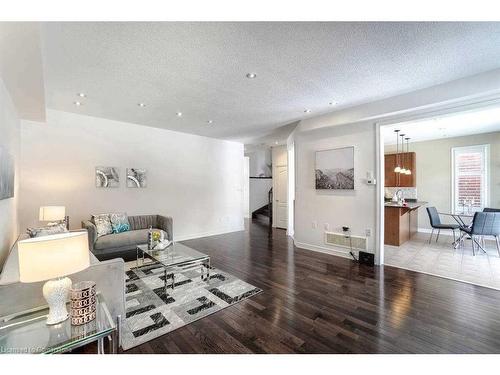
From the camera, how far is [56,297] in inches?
58.9

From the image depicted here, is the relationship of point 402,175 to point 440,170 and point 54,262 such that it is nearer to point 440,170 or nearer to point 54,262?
point 440,170

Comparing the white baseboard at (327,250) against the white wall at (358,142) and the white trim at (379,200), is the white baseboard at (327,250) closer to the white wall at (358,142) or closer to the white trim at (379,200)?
the white wall at (358,142)

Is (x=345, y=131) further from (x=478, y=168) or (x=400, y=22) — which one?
(x=478, y=168)

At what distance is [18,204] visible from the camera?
366 centimetres

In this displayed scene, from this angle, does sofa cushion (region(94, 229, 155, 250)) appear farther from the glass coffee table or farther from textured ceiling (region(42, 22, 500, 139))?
textured ceiling (region(42, 22, 500, 139))

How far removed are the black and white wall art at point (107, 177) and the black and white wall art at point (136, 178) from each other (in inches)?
8.3

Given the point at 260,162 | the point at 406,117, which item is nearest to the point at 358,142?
the point at 406,117

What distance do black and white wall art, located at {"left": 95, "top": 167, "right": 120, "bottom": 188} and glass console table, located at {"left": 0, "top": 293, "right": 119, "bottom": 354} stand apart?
134 inches

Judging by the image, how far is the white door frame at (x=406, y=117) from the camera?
2984 mm

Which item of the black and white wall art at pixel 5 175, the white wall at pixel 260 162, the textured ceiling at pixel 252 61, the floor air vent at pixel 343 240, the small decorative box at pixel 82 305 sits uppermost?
the textured ceiling at pixel 252 61

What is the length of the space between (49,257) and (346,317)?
253 centimetres

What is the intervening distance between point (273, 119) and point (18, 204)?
469 centimetres

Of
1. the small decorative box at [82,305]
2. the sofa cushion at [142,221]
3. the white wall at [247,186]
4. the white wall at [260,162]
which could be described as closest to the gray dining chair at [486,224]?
the small decorative box at [82,305]
